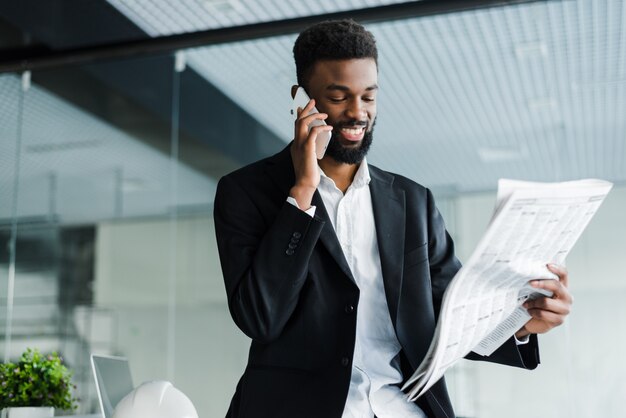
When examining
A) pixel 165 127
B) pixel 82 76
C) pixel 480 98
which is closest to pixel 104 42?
pixel 82 76

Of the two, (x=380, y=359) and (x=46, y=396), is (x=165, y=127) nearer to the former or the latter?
(x=46, y=396)

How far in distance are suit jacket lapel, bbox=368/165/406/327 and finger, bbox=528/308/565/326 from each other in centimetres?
29

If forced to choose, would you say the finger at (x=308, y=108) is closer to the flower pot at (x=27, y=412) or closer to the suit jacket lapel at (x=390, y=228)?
the suit jacket lapel at (x=390, y=228)

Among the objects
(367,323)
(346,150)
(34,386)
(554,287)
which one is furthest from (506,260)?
(34,386)

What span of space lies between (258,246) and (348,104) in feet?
1.10

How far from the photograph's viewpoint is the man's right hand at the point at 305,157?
158 centimetres

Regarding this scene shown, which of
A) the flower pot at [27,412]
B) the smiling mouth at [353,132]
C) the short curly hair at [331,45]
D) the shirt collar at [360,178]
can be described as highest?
the short curly hair at [331,45]

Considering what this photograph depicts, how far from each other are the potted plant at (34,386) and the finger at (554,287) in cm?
224

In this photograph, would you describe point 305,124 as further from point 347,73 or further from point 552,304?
point 552,304

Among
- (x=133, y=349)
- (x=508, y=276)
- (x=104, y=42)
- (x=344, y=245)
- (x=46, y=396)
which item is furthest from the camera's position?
(x=104, y=42)

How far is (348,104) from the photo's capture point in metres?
1.67

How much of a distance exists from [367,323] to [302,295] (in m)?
0.14

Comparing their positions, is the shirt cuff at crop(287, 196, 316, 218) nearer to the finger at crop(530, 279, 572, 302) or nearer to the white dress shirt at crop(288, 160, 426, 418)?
the white dress shirt at crop(288, 160, 426, 418)

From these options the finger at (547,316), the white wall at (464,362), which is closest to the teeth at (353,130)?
the finger at (547,316)
